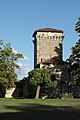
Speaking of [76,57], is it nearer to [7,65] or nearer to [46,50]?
[7,65]

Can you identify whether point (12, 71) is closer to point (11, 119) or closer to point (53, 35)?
point (53, 35)

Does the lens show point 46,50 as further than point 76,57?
Yes

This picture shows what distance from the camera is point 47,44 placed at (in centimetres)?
9319

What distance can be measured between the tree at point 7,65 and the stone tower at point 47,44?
22781mm

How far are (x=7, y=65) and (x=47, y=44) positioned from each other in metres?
27.9

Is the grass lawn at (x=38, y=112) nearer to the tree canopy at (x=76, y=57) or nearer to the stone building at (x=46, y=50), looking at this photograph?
the tree canopy at (x=76, y=57)

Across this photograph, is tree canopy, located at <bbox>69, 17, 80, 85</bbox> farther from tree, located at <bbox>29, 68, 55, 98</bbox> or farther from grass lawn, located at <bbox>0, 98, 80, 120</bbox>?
grass lawn, located at <bbox>0, 98, 80, 120</bbox>

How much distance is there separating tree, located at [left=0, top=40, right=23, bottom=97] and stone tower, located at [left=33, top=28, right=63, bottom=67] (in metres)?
22.8

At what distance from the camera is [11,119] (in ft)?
60.6

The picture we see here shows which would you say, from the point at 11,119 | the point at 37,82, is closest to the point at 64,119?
the point at 11,119

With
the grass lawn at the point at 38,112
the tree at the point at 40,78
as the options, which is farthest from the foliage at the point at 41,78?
the grass lawn at the point at 38,112

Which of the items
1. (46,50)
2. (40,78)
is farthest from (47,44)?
(40,78)

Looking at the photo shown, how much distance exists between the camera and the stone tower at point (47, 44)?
91.8 m

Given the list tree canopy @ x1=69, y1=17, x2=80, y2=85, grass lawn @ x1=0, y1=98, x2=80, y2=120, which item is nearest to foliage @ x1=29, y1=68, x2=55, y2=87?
tree canopy @ x1=69, y1=17, x2=80, y2=85
